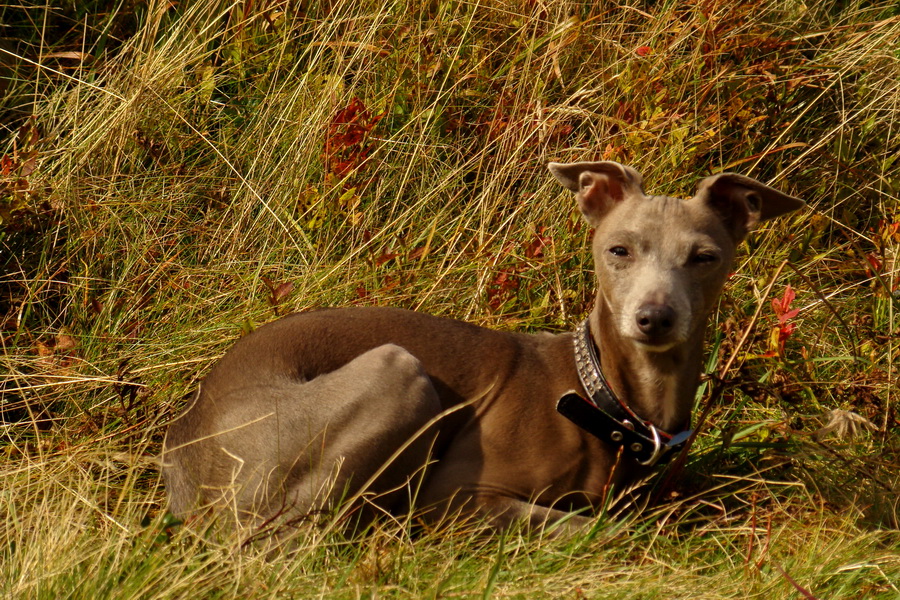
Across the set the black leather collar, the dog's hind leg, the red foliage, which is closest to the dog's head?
the black leather collar

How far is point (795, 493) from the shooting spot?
4.18m

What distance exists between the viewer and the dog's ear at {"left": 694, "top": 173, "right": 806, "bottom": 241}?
13.1 ft

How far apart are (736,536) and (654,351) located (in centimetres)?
75

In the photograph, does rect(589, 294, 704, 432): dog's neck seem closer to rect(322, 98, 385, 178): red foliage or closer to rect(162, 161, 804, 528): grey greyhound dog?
rect(162, 161, 804, 528): grey greyhound dog

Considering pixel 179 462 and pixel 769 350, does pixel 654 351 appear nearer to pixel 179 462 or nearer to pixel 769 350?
pixel 769 350

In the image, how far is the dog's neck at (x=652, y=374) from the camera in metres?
3.93

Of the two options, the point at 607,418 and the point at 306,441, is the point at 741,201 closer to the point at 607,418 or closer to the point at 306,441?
the point at 607,418

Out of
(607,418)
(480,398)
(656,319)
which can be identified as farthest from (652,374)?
(480,398)

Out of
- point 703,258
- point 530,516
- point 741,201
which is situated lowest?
point 530,516

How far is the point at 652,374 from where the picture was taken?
13.0ft

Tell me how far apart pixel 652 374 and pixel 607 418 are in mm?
269

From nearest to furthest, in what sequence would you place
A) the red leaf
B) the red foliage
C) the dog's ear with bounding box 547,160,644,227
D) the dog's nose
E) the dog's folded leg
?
the dog's nose < the dog's folded leg < the dog's ear with bounding box 547,160,644,227 < the red leaf < the red foliage

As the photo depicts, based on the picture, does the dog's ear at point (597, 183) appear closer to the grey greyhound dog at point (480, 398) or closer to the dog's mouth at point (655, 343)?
the grey greyhound dog at point (480, 398)

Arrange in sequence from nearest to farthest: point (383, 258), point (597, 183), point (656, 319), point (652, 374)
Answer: point (656, 319) < point (652, 374) < point (597, 183) < point (383, 258)
